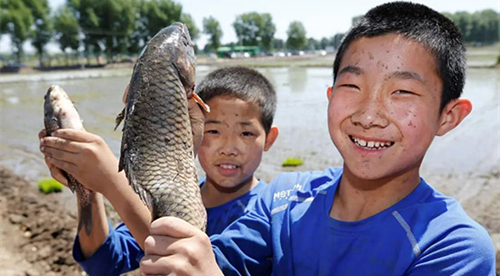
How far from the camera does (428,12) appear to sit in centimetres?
188

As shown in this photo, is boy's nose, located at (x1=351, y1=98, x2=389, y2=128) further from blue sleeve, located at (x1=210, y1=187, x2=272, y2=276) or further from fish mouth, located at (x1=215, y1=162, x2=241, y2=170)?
fish mouth, located at (x1=215, y1=162, x2=241, y2=170)

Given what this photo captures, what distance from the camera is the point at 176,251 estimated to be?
46.9 inches

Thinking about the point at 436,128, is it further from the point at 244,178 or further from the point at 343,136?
the point at 244,178

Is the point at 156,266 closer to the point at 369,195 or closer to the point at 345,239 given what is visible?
the point at 345,239

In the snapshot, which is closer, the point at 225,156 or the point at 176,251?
the point at 176,251

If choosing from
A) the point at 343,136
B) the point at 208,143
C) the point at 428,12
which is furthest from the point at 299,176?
the point at 428,12

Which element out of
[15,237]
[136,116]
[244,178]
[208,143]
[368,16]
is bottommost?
[15,237]

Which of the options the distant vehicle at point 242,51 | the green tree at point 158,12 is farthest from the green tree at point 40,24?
the distant vehicle at point 242,51

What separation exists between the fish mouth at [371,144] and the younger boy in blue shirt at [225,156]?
1037 millimetres

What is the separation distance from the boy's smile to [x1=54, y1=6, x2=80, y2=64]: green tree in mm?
66078

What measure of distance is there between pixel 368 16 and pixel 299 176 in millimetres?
832

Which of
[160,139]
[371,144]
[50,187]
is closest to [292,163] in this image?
[50,187]

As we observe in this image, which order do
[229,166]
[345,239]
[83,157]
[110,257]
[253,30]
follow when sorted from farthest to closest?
[253,30], [229,166], [110,257], [83,157], [345,239]

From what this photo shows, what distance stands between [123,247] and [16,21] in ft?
201
